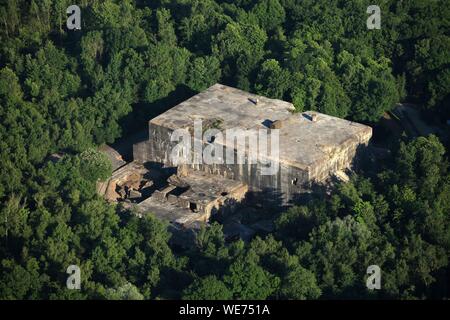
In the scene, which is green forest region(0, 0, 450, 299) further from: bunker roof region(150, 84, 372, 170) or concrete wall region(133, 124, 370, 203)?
bunker roof region(150, 84, 372, 170)

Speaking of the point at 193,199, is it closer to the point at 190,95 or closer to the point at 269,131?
the point at 269,131

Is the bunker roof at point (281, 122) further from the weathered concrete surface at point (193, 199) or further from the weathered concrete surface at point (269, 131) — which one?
the weathered concrete surface at point (193, 199)

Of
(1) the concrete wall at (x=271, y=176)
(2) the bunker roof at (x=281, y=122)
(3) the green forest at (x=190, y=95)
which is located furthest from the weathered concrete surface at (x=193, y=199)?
(3) the green forest at (x=190, y=95)

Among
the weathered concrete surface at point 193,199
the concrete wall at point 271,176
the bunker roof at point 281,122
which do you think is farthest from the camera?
the bunker roof at point 281,122

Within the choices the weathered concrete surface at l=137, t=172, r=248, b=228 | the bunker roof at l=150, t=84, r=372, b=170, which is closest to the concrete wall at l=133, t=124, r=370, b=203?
the bunker roof at l=150, t=84, r=372, b=170

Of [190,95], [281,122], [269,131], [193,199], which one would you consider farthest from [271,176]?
[190,95]

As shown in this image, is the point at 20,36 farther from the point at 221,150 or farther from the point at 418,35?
the point at 418,35
